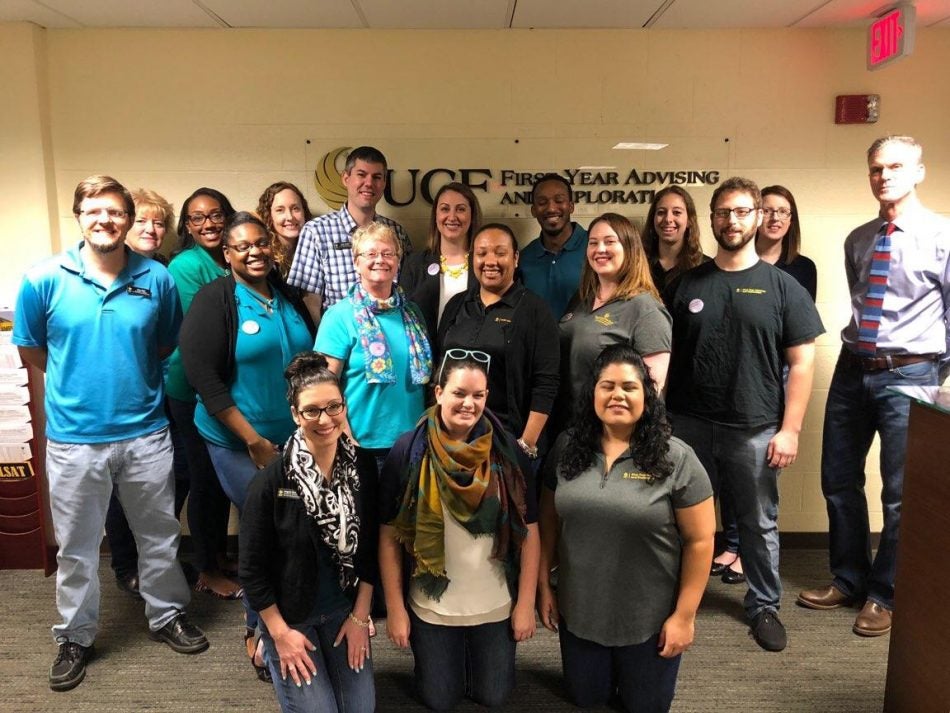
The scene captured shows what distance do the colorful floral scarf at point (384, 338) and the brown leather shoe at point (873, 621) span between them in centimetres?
199

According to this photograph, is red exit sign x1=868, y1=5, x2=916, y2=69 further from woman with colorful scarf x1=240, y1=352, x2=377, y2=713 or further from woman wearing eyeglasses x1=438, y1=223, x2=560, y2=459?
woman with colorful scarf x1=240, y1=352, x2=377, y2=713

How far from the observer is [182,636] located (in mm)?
2562

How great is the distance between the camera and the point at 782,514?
11.4 feet

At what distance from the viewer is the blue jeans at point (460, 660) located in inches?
83.7

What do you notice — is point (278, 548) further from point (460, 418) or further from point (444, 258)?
point (444, 258)

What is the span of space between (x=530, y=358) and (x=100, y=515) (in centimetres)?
167

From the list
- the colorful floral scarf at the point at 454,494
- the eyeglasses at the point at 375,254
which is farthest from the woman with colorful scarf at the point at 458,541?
A: the eyeglasses at the point at 375,254

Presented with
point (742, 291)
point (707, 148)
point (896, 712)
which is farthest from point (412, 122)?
point (896, 712)

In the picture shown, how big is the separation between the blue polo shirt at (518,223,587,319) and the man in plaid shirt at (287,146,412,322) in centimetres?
63

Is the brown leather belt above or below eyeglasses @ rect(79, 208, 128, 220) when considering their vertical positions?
below

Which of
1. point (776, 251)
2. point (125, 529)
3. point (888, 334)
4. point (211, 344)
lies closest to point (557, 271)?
point (776, 251)

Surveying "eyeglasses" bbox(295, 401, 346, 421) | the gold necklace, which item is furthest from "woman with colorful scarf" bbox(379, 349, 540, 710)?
the gold necklace

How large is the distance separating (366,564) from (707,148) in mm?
2555

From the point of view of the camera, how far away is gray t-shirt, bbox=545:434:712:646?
1962mm
